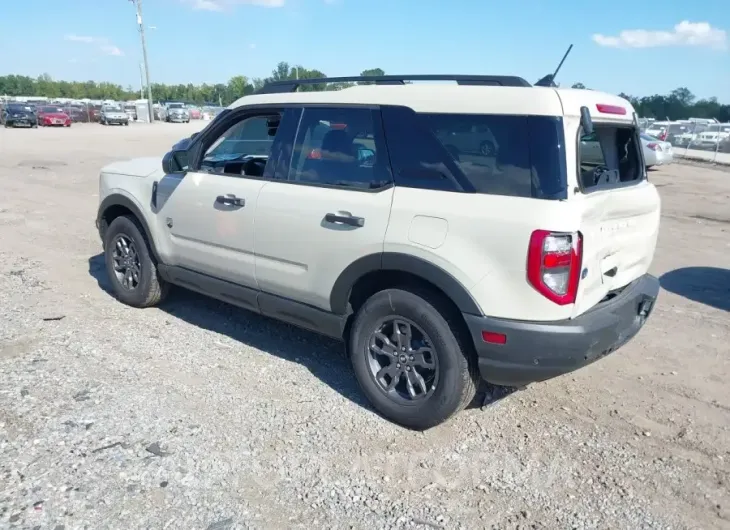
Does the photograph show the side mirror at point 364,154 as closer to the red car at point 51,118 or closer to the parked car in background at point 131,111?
the red car at point 51,118

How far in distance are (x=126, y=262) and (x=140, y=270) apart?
0.79ft

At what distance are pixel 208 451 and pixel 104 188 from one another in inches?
125

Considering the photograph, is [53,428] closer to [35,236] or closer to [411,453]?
[411,453]

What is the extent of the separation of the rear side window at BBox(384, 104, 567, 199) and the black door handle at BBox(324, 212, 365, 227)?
32cm

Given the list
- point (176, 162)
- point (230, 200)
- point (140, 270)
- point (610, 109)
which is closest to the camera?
point (610, 109)

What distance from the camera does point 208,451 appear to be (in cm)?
340

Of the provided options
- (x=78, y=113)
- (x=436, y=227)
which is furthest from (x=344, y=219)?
(x=78, y=113)

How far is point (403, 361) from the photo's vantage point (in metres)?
3.71

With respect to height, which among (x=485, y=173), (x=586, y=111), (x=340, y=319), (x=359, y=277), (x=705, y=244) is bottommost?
(x=705, y=244)

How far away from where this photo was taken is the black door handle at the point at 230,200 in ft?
14.3

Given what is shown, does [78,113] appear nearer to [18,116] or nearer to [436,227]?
[18,116]

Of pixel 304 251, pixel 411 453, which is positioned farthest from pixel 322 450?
pixel 304 251

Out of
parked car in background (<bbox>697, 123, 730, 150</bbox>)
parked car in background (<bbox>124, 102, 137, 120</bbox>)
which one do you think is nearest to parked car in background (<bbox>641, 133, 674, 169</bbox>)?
parked car in background (<bbox>697, 123, 730, 150</bbox>)

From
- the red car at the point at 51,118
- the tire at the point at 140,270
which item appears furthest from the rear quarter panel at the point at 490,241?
the red car at the point at 51,118
